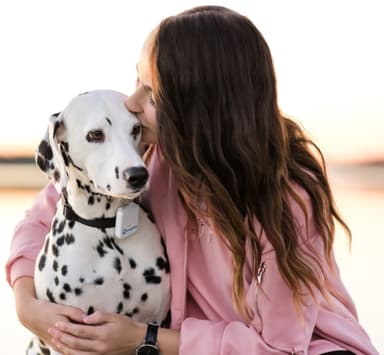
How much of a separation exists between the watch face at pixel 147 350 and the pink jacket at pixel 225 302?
0.06m

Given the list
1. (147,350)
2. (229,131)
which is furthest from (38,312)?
(229,131)

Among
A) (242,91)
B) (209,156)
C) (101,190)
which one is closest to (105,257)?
(101,190)

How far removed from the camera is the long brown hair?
6.46 feet

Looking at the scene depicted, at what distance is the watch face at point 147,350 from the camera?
6.69 feet

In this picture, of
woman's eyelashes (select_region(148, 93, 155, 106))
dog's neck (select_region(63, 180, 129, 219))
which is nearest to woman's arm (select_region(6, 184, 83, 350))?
dog's neck (select_region(63, 180, 129, 219))

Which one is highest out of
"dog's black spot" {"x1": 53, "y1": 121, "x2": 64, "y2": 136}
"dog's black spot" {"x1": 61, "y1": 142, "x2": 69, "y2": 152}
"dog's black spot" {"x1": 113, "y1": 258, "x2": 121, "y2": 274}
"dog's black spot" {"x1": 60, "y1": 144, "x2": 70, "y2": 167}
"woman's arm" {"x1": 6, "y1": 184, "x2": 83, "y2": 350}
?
"dog's black spot" {"x1": 53, "y1": 121, "x2": 64, "y2": 136}

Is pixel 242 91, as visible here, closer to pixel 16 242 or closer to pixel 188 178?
pixel 188 178

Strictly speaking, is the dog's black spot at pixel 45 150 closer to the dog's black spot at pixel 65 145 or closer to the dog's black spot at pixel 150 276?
the dog's black spot at pixel 65 145

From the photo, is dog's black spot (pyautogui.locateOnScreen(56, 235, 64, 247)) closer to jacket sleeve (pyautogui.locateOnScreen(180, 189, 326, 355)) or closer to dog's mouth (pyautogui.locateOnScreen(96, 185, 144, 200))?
dog's mouth (pyautogui.locateOnScreen(96, 185, 144, 200))

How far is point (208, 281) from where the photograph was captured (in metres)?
2.14

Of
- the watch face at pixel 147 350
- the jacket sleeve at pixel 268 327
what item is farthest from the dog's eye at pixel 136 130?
the watch face at pixel 147 350

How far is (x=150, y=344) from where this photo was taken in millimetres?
2037

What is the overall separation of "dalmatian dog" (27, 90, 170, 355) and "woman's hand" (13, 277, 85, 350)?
0.07 feet

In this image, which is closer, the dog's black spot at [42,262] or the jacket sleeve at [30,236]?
the dog's black spot at [42,262]
